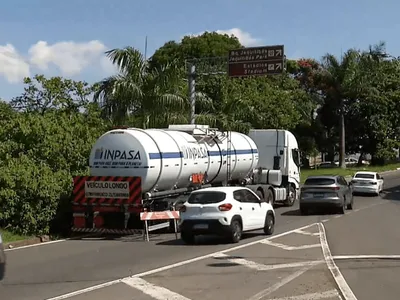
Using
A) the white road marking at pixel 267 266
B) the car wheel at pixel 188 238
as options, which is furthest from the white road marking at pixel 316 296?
the car wheel at pixel 188 238

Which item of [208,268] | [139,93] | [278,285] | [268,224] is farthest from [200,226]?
[139,93]

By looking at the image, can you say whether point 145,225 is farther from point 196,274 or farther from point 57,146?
point 196,274

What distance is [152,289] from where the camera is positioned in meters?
11.5

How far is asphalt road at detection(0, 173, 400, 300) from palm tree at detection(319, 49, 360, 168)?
118 feet

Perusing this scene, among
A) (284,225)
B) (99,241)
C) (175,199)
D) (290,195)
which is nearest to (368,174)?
(290,195)

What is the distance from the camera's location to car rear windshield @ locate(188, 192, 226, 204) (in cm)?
1856

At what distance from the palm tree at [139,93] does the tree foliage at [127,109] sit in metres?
0.05

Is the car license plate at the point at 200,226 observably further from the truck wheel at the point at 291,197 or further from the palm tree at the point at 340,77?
the palm tree at the point at 340,77

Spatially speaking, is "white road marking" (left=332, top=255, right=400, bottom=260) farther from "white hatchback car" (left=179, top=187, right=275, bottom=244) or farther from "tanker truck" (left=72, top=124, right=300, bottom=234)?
"tanker truck" (left=72, top=124, right=300, bottom=234)

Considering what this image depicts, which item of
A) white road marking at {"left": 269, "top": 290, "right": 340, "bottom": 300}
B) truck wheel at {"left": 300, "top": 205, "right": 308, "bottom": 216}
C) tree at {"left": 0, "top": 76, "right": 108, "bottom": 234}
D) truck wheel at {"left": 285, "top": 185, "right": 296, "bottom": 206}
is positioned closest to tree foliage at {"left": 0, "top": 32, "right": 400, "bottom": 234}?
tree at {"left": 0, "top": 76, "right": 108, "bottom": 234}

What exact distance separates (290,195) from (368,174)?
31.7 ft

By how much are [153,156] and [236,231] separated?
3.80 meters

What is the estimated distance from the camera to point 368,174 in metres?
41.3

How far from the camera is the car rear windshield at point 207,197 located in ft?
60.9
